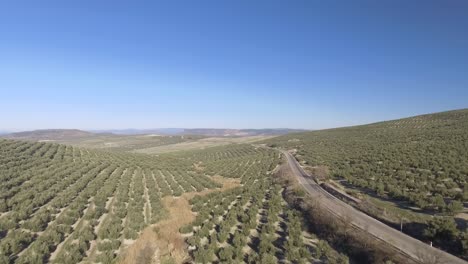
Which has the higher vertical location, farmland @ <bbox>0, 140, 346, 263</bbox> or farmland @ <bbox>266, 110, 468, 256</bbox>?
farmland @ <bbox>266, 110, 468, 256</bbox>

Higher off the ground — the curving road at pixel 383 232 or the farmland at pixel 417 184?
the farmland at pixel 417 184

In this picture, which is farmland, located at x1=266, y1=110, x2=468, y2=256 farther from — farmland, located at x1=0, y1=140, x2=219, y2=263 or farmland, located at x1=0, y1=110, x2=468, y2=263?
farmland, located at x1=0, y1=140, x2=219, y2=263

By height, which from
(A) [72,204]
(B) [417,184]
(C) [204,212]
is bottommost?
(C) [204,212]

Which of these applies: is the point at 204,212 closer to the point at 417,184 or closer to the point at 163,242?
the point at 163,242

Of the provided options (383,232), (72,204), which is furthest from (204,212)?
(383,232)

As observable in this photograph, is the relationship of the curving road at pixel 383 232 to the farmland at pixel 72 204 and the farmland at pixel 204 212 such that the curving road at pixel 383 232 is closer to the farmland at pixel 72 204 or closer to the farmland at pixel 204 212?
the farmland at pixel 204 212

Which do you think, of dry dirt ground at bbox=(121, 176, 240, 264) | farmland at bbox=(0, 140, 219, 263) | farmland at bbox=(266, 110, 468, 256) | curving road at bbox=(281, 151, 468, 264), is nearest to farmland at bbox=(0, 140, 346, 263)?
farmland at bbox=(0, 140, 219, 263)

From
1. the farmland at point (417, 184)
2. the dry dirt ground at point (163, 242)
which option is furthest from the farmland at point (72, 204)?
the farmland at point (417, 184)
